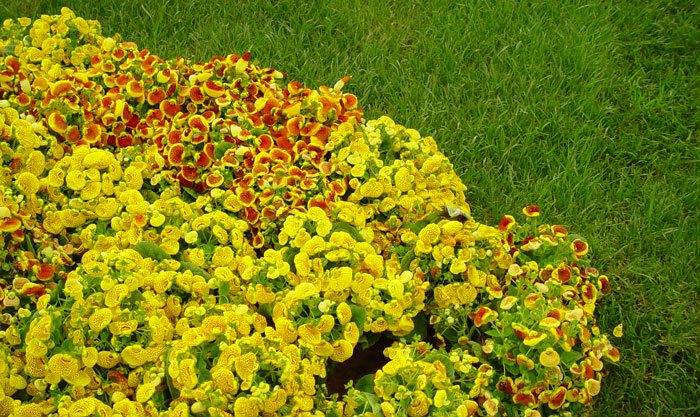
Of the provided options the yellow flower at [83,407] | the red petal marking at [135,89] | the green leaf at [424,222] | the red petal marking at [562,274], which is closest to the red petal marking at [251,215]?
the green leaf at [424,222]

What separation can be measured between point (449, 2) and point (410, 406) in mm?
2715

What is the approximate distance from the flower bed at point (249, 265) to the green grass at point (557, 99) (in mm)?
582

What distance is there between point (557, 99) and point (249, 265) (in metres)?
2.01

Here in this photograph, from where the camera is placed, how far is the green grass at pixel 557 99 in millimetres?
2941

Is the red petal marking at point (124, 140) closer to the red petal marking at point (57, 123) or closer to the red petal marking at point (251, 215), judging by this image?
the red petal marking at point (57, 123)

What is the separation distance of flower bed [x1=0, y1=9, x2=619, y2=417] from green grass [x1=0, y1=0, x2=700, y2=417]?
0.58m

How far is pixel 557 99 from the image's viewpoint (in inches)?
144

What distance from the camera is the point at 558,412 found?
2234 mm

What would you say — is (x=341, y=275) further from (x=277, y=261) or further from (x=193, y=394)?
(x=193, y=394)

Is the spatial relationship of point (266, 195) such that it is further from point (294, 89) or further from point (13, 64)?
point (13, 64)

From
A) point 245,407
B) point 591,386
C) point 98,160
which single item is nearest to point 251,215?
point 98,160

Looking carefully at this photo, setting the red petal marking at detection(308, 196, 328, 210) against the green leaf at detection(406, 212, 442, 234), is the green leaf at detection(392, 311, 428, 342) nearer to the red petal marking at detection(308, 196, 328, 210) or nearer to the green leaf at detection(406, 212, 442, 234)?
the green leaf at detection(406, 212, 442, 234)

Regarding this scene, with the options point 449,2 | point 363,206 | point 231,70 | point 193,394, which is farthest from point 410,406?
point 449,2

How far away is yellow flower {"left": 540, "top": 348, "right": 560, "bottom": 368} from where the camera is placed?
207 cm
